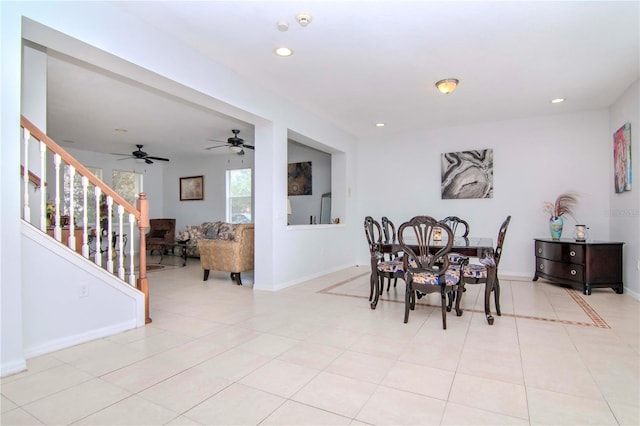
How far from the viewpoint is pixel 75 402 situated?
189cm

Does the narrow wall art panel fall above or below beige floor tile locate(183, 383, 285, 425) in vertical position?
above

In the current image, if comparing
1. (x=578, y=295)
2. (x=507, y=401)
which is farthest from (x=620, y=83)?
(x=507, y=401)

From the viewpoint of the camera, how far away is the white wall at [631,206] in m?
4.16

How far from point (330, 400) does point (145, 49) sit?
303cm

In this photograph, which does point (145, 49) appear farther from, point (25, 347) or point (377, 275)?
point (377, 275)

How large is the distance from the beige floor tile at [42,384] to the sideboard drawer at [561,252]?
5353mm

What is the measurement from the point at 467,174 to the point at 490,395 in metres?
4.78

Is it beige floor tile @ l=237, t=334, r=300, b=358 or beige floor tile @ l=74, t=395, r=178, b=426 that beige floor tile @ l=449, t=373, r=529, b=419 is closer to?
beige floor tile @ l=237, t=334, r=300, b=358

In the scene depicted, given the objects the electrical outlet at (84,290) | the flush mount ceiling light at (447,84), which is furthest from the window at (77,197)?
the flush mount ceiling light at (447,84)

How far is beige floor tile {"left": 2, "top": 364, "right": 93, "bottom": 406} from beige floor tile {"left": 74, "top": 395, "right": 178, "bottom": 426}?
0.45 meters

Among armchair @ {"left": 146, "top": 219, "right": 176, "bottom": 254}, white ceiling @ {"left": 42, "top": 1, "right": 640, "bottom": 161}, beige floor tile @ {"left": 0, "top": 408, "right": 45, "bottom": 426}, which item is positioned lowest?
beige floor tile @ {"left": 0, "top": 408, "right": 45, "bottom": 426}

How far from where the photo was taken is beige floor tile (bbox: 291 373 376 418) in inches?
72.3

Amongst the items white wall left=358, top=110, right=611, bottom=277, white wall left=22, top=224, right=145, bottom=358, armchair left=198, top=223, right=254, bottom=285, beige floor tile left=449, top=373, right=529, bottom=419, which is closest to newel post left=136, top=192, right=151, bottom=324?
white wall left=22, top=224, right=145, bottom=358

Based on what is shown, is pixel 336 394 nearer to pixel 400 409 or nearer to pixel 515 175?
pixel 400 409
